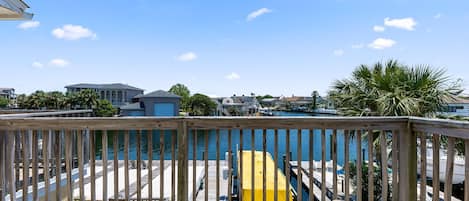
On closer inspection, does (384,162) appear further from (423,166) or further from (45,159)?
(45,159)

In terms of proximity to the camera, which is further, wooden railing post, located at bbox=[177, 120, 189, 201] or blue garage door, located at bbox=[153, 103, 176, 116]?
blue garage door, located at bbox=[153, 103, 176, 116]

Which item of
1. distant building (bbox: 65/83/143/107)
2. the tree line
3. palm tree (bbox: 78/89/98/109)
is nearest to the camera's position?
palm tree (bbox: 78/89/98/109)

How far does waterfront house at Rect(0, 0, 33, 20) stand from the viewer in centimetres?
259

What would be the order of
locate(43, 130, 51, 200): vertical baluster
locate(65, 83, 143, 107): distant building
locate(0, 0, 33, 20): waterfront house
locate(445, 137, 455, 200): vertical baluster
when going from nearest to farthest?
locate(445, 137, 455, 200): vertical baluster
locate(43, 130, 51, 200): vertical baluster
locate(0, 0, 33, 20): waterfront house
locate(65, 83, 143, 107): distant building

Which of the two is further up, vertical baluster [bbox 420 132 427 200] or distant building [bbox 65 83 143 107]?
distant building [bbox 65 83 143 107]

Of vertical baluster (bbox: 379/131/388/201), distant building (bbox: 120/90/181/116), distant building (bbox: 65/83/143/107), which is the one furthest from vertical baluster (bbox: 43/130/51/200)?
distant building (bbox: 65/83/143/107)

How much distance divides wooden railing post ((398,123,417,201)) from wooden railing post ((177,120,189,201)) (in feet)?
4.82

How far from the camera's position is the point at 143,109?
31.3 meters

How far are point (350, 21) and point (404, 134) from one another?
10.7m

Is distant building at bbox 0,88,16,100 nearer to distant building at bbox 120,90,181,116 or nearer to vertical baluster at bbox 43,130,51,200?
distant building at bbox 120,90,181,116

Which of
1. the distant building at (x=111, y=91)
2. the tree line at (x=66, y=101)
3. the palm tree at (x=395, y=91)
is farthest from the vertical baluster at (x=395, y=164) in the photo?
the distant building at (x=111, y=91)

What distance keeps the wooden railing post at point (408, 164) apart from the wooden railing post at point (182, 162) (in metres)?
1.47

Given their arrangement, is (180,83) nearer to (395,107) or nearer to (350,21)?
(350,21)

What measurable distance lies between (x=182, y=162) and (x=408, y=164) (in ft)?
4.99
